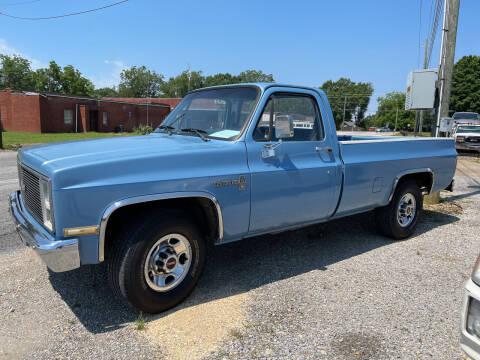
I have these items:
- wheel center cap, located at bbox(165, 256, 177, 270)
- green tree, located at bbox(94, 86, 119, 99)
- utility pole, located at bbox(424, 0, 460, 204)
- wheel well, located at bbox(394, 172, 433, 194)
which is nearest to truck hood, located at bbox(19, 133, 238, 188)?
wheel center cap, located at bbox(165, 256, 177, 270)

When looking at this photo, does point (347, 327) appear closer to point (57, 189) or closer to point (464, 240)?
point (57, 189)

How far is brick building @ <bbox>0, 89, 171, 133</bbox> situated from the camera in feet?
111

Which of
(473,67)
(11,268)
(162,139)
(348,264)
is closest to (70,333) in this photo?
(11,268)

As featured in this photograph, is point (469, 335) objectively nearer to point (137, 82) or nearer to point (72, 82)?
point (72, 82)

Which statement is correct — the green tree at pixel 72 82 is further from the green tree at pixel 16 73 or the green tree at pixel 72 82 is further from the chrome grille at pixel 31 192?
the chrome grille at pixel 31 192

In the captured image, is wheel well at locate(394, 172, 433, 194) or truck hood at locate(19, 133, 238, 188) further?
wheel well at locate(394, 172, 433, 194)

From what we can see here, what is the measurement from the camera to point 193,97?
4.39 meters

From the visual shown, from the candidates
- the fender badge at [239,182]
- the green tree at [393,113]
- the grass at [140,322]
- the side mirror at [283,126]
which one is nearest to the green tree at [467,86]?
the green tree at [393,113]

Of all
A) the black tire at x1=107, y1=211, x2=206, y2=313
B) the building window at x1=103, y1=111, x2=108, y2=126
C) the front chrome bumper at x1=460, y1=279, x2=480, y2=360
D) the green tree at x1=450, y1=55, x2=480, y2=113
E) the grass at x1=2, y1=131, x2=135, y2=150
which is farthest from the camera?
the green tree at x1=450, y1=55, x2=480, y2=113

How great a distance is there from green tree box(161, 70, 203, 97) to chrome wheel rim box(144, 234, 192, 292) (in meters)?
95.3

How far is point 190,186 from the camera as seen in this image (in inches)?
121

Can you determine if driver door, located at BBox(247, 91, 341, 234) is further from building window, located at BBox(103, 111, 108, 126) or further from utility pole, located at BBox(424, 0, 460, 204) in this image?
building window, located at BBox(103, 111, 108, 126)

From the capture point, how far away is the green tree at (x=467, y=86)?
189 ft

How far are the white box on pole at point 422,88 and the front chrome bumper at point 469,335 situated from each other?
7.29 meters
